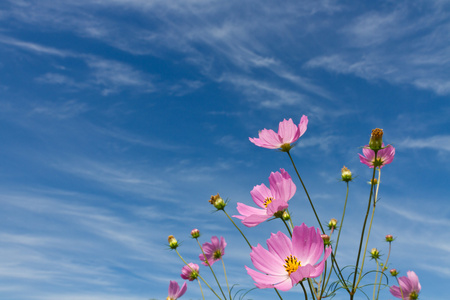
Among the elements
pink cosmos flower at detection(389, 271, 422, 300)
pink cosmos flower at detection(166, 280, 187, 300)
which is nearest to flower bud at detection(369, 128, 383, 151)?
pink cosmos flower at detection(389, 271, 422, 300)

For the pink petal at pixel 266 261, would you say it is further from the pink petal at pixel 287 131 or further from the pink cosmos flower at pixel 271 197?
the pink petal at pixel 287 131

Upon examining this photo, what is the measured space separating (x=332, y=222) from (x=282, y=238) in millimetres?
1628

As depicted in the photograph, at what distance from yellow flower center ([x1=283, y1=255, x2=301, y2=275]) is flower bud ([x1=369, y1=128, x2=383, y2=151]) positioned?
22.0 inches

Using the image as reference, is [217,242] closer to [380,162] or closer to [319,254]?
[380,162]

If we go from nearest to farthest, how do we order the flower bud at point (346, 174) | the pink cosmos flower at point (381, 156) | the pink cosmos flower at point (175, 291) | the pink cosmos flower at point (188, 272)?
the pink cosmos flower at point (381, 156)
the flower bud at point (346, 174)
the pink cosmos flower at point (175, 291)
the pink cosmos flower at point (188, 272)

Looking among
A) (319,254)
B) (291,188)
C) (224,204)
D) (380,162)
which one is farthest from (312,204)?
(224,204)

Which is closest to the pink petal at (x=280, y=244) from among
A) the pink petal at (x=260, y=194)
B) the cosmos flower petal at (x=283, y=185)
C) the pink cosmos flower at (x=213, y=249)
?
the cosmos flower petal at (x=283, y=185)

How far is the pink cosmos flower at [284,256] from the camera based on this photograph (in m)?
1.04

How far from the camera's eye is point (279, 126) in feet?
4.59

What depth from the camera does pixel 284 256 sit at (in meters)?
1.11

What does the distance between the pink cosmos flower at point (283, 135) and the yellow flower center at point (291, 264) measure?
1.50ft

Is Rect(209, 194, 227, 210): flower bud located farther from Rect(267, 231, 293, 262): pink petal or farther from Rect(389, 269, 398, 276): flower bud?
Rect(389, 269, 398, 276): flower bud

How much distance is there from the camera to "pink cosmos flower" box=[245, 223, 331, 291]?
1.04 m

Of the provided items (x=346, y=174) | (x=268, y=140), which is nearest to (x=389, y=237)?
(x=346, y=174)
